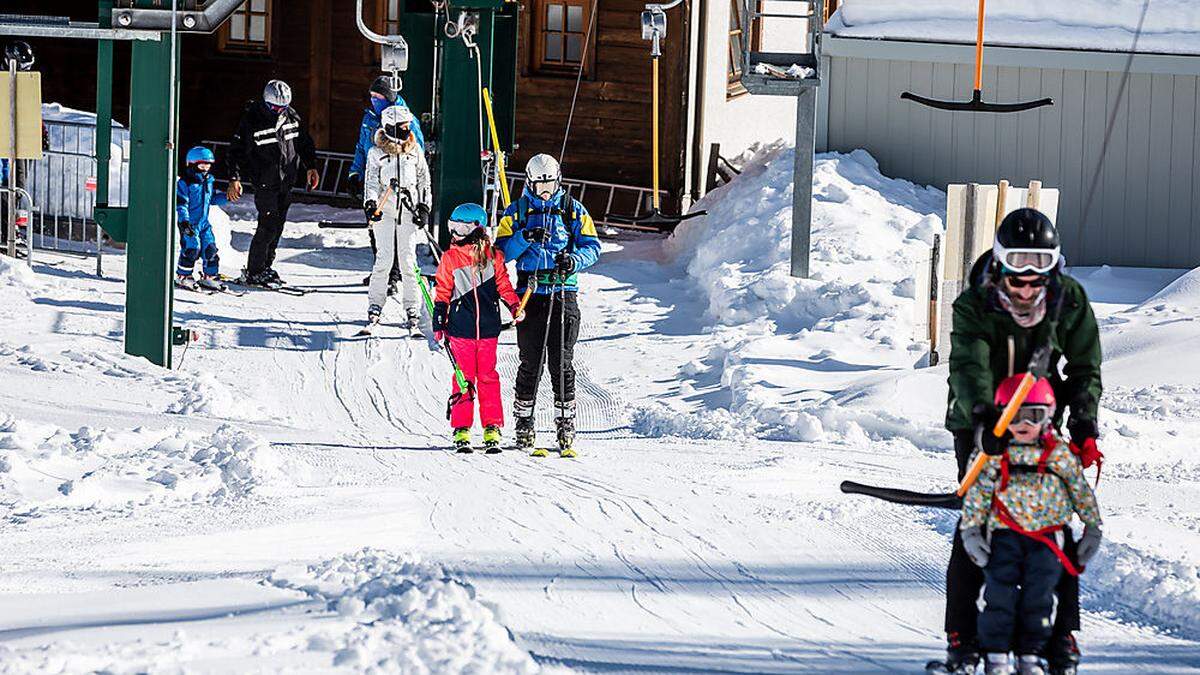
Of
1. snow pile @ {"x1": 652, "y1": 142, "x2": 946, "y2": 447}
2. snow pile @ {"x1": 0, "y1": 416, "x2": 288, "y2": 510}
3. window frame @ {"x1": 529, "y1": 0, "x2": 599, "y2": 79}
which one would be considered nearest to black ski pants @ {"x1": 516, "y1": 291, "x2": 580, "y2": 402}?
snow pile @ {"x1": 652, "y1": 142, "x2": 946, "y2": 447}

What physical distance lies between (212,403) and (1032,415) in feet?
22.3

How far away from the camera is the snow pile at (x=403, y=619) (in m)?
6.16

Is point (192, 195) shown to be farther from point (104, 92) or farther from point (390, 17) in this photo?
point (390, 17)

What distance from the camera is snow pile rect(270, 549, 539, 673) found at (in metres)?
6.16

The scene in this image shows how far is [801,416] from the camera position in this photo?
11258mm

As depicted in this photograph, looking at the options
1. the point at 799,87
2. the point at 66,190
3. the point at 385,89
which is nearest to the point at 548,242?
the point at 385,89

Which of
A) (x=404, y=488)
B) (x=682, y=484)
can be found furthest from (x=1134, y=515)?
(x=404, y=488)

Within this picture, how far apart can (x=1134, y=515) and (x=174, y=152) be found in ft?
21.8

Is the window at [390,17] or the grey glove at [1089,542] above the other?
the window at [390,17]

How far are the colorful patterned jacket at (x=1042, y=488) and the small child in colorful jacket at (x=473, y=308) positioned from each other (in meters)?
4.90

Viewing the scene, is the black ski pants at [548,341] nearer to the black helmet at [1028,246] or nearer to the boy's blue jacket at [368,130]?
the boy's blue jacket at [368,130]

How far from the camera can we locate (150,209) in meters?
12.4

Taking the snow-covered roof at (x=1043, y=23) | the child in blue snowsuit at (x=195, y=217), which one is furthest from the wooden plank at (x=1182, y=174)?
the child in blue snowsuit at (x=195, y=217)

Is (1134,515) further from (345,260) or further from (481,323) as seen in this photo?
(345,260)
